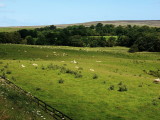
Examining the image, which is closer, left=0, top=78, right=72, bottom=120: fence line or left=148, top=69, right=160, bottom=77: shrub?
left=0, top=78, right=72, bottom=120: fence line

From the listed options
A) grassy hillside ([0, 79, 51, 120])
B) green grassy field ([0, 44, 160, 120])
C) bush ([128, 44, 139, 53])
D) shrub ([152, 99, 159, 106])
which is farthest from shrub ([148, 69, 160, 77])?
bush ([128, 44, 139, 53])

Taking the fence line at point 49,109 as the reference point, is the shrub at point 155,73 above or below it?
below

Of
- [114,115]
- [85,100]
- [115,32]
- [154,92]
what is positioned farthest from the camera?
[115,32]

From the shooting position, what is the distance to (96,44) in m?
135

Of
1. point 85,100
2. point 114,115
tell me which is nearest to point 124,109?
point 114,115

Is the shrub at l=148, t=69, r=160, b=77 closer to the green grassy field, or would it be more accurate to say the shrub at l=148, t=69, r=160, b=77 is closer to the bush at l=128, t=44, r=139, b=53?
the green grassy field

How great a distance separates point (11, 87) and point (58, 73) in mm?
14277

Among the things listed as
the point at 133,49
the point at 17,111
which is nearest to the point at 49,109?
the point at 17,111

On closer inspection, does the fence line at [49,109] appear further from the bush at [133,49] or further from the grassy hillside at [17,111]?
the bush at [133,49]

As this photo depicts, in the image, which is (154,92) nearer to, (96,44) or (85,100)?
(85,100)

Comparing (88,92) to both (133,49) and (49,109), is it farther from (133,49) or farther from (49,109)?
→ (133,49)

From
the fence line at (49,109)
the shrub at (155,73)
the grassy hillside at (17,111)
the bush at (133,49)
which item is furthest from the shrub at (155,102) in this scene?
the bush at (133,49)

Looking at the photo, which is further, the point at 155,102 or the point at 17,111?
the point at 155,102

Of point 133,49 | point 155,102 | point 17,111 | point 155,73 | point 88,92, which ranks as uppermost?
point 17,111
